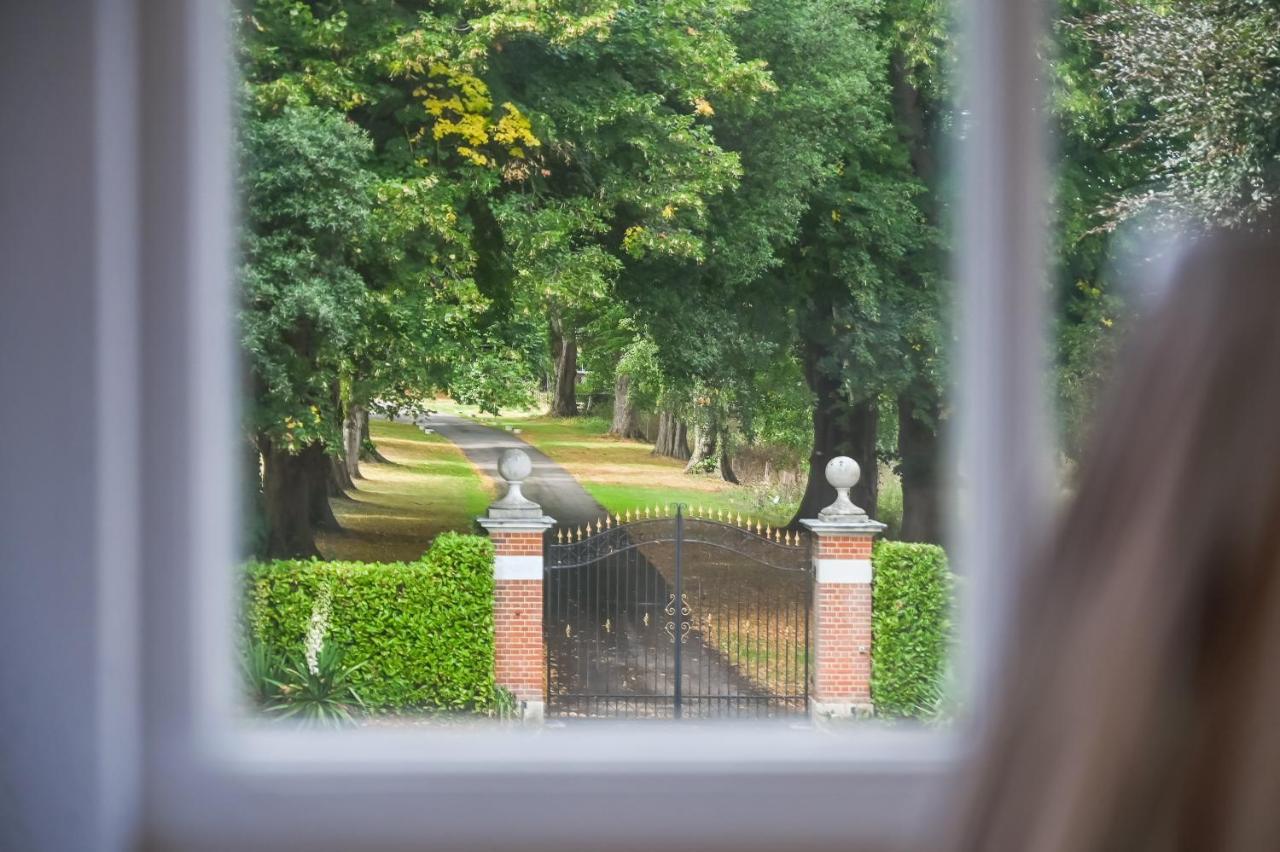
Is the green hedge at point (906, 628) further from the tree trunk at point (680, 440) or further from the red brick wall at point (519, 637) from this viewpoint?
the red brick wall at point (519, 637)

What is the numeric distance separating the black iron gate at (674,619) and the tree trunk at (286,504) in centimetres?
99

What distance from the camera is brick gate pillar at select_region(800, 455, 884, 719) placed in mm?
4859

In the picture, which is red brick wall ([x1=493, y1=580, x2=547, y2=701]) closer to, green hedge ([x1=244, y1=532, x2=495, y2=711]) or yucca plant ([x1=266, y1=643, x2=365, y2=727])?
green hedge ([x1=244, y1=532, x2=495, y2=711])

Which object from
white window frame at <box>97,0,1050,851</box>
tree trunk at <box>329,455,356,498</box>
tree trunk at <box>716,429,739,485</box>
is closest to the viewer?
white window frame at <box>97,0,1050,851</box>

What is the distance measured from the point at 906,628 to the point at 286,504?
237 cm

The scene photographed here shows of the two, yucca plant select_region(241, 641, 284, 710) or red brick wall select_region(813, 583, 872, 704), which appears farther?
red brick wall select_region(813, 583, 872, 704)

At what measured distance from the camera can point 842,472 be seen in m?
4.54

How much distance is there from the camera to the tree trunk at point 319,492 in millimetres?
4348

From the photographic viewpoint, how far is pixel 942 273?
5.22 metres

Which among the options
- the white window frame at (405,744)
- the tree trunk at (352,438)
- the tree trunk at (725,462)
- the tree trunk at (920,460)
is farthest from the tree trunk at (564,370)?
the white window frame at (405,744)

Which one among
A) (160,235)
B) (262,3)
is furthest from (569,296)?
(160,235)

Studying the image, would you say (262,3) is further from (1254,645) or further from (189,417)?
(1254,645)

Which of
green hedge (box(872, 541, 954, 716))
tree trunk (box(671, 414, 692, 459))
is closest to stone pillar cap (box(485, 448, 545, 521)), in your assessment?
tree trunk (box(671, 414, 692, 459))

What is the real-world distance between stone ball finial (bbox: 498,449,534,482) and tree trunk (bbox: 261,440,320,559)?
0.67 meters
